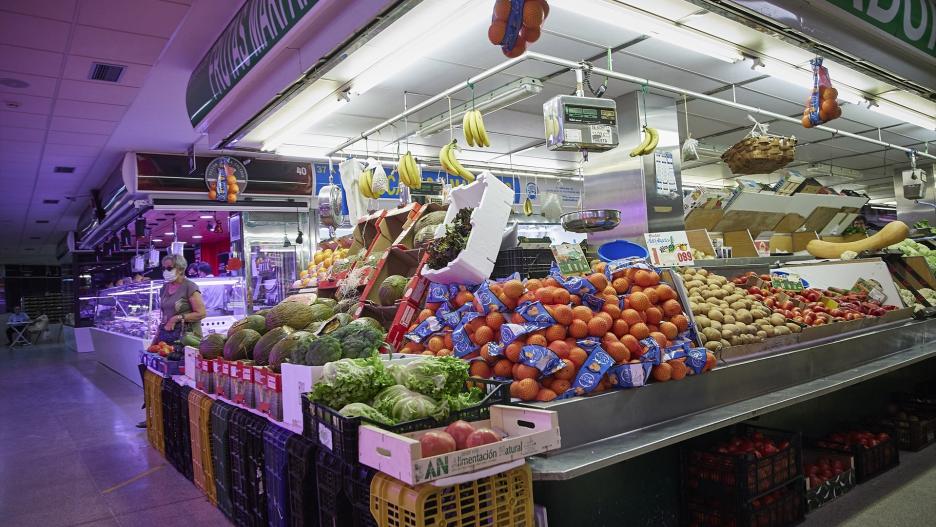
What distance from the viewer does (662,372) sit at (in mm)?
2738

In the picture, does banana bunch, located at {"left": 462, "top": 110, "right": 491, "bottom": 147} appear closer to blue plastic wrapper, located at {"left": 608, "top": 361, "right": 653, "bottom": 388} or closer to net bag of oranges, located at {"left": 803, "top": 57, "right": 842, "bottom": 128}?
net bag of oranges, located at {"left": 803, "top": 57, "right": 842, "bottom": 128}

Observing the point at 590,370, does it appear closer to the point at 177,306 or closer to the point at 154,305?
the point at 177,306

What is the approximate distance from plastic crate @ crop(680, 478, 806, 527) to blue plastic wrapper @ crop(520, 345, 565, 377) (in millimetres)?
1258

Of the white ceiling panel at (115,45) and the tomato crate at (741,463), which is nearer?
the tomato crate at (741,463)

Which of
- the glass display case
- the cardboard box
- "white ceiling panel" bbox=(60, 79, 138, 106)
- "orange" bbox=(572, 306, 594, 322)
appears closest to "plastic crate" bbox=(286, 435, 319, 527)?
the cardboard box

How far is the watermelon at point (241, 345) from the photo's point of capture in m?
3.91

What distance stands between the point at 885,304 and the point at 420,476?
16.2 ft

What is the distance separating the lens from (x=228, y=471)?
3566 mm

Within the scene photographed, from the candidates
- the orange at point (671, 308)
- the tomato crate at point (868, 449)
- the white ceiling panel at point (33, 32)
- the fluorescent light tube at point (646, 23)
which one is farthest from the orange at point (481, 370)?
the white ceiling panel at point (33, 32)

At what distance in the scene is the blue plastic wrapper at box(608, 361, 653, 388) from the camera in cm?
259

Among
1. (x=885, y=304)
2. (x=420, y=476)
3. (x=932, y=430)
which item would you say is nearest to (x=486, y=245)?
(x=420, y=476)

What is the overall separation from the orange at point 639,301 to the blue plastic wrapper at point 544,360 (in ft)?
2.13

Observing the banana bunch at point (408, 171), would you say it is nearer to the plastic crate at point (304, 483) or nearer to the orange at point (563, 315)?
the orange at point (563, 315)

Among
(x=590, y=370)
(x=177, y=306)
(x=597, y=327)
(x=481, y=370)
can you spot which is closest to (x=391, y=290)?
(x=481, y=370)
